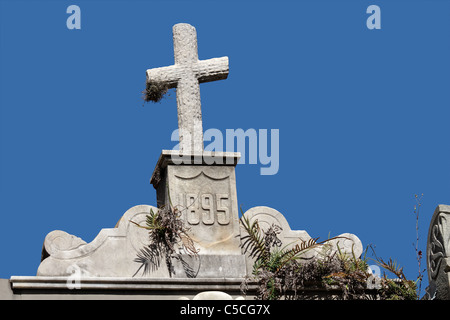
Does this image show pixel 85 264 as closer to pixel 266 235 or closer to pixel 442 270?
pixel 266 235

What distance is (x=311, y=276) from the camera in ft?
35.0

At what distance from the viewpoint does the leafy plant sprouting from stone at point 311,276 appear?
1057cm

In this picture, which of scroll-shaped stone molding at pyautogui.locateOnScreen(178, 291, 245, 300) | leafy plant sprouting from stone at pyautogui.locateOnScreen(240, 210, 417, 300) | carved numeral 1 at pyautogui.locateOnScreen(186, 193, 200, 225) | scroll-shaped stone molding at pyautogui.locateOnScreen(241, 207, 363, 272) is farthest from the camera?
scroll-shaped stone molding at pyautogui.locateOnScreen(241, 207, 363, 272)

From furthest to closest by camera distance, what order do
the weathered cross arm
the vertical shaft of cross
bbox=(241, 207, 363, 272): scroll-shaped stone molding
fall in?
the weathered cross arm < the vertical shaft of cross < bbox=(241, 207, 363, 272): scroll-shaped stone molding

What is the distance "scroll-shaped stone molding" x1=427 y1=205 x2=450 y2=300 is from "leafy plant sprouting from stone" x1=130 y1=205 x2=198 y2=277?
8.10ft

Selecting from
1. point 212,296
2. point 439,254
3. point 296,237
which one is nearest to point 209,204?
point 296,237

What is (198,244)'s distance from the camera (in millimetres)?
10805

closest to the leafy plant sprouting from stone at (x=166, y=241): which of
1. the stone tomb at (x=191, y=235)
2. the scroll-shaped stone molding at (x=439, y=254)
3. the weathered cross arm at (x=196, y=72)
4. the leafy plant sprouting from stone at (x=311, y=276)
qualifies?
the stone tomb at (x=191, y=235)

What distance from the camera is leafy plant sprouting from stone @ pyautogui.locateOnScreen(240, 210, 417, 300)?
10570 millimetres

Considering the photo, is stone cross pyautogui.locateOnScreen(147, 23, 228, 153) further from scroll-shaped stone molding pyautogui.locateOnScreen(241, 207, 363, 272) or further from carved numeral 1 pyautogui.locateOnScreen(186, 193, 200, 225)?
scroll-shaped stone molding pyautogui.locateOnScreen(241, 207, 363, 272)

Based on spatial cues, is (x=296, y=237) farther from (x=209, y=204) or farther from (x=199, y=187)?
(x=199, y=187)

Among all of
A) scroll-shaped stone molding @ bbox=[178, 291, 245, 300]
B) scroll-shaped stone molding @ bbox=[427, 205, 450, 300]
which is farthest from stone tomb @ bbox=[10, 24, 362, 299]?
scroll-shaped stone molding @ bbox=[427, 205, 450, 300]

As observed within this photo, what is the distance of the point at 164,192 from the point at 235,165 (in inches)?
32.4
